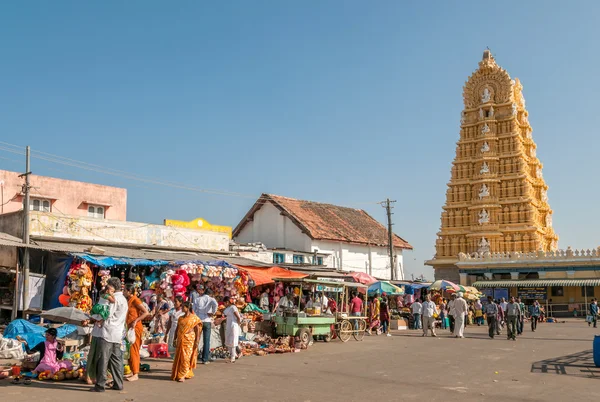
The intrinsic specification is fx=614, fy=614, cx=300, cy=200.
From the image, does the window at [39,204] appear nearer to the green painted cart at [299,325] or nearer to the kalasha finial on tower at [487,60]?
the green painted cart at [299,325]

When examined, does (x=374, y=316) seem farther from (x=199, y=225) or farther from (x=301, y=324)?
(x=199, y=225)

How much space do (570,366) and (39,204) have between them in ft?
67.7

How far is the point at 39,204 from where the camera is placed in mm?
25219

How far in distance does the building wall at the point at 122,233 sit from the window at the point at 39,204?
4.08 meters

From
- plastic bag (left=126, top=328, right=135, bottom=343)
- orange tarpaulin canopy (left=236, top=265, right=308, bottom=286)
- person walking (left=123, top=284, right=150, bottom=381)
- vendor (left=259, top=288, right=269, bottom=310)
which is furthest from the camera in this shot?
vendor (left=259, top=288, right=269, bottom=310)

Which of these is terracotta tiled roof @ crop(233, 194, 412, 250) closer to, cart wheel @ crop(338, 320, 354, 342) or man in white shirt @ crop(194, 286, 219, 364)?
cart wheel @ crop(338, 320, 354, 342)

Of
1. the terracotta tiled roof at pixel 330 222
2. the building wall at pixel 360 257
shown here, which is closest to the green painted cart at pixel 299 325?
the terracotta tiled roof at pixel 330 222

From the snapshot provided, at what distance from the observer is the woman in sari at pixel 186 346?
1077cm

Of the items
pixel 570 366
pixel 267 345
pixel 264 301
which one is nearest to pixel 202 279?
pixel 267 345

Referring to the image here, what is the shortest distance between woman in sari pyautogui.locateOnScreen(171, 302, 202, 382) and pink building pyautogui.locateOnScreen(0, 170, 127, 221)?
47.4 feet

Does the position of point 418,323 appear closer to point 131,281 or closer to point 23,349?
point 131,281

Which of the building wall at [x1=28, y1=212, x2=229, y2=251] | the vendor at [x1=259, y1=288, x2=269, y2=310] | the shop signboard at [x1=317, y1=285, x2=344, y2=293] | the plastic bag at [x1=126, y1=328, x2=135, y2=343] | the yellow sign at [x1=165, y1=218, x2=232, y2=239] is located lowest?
the plastic bag at [x1=126, y1=328, x2=135, y2=343]

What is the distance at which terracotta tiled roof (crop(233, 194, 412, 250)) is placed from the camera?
128ft

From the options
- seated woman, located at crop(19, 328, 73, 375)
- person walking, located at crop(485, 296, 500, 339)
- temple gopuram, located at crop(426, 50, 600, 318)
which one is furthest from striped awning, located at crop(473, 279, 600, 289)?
seated woman, located at crop(19, 328, 73, 375)
